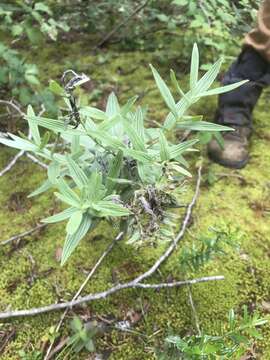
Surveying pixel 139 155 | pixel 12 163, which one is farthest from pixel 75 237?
pixel 12 163

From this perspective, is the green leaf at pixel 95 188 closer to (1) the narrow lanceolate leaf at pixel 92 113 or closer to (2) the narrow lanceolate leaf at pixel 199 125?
(1) the narrow lanceolate leaf at pixel 92 113

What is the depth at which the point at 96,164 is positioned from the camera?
1.51m

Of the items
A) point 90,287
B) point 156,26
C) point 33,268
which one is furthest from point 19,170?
point 156,26

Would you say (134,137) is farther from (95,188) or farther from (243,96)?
(243,96)

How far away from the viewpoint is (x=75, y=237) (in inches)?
50.2

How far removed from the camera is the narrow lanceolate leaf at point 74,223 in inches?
46.6

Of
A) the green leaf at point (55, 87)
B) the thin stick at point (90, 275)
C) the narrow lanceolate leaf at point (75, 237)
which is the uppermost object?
the green leaf at point (55, 87)

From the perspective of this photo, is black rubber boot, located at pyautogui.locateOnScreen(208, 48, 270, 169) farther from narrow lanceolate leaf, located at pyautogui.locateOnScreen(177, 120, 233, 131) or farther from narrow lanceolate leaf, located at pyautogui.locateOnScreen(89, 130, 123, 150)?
narrow lanceolate leaf, located at pyautogui.locateOnScreen(89, 130, 123, 150)

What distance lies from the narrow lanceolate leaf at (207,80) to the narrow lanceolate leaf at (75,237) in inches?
21.0

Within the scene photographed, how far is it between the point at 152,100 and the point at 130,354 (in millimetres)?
1648

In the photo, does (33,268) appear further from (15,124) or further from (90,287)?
(15,124)

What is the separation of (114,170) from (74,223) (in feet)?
0.87

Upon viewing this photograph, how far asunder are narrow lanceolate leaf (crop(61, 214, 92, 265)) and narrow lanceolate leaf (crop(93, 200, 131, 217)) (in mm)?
62

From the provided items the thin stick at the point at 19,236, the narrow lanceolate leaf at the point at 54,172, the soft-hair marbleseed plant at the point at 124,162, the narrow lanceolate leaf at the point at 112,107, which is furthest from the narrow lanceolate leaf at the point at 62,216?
the thin stick at the point at 19,236
